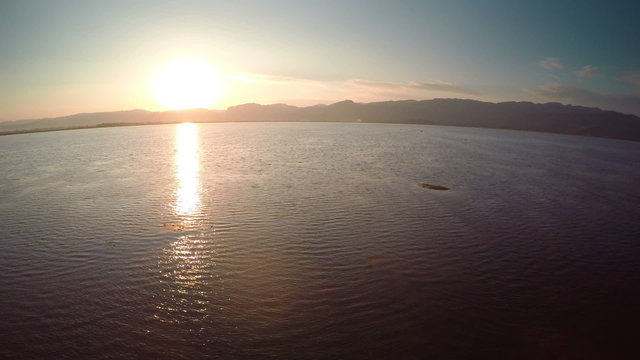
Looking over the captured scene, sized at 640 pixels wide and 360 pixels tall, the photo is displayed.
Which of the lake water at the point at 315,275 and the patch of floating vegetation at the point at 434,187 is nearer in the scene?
the lake water at the point at 315,275

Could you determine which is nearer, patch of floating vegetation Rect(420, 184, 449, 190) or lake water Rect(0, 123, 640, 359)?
lake water Rect(0, 123, 640, 359)

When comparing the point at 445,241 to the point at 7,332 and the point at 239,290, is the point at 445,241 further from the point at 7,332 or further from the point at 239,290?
the point at 7,332

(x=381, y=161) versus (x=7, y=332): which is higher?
(x=381, y=161)

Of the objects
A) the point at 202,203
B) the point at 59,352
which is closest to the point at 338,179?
the point at 202,203

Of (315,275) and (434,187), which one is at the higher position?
(434,187)

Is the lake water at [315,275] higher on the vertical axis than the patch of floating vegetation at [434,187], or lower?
lower

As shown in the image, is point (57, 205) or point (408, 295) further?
point (57, 205)

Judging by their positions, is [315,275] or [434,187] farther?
[434,187]

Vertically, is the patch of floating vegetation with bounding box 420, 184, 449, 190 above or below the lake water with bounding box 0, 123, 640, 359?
above
